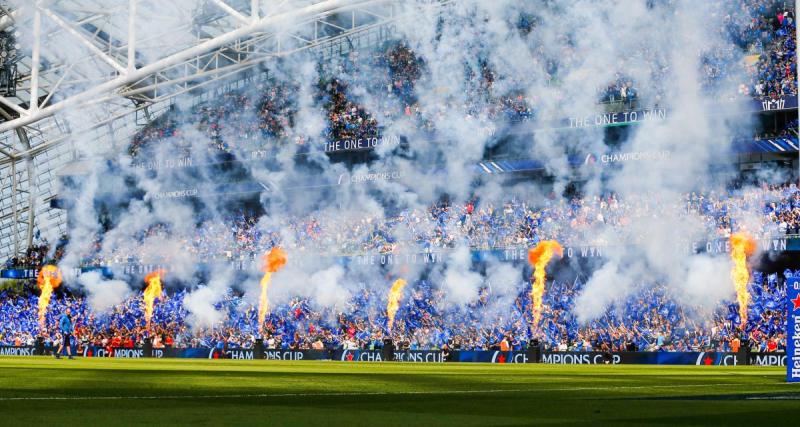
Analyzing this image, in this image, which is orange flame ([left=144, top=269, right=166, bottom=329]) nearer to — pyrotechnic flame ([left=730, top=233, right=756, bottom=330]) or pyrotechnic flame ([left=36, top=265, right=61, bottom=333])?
pyrotechnic flame ([left=36, top=265, right=61, bottom=333])

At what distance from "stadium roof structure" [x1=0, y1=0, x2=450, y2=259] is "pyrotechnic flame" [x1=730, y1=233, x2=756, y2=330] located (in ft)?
48.0

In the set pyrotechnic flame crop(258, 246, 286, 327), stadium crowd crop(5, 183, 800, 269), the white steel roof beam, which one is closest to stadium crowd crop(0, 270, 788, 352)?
pyrotechnic flame crop(258, 246, 286, 327)

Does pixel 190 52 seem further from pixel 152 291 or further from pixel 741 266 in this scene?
pixel 741 266

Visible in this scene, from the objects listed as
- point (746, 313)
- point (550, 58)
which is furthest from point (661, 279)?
point (550, 58)

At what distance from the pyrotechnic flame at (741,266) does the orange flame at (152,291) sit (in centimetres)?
2815

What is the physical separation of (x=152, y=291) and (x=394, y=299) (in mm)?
14273

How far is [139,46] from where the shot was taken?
43.2 meters

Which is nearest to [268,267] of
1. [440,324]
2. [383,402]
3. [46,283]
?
[440,324]

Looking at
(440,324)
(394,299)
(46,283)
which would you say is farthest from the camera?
(46,283)

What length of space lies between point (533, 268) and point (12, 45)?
24089 millimetres

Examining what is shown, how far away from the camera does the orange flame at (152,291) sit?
54.3 metres

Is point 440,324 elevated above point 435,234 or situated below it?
below

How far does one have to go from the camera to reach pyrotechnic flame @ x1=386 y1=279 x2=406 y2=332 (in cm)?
4606

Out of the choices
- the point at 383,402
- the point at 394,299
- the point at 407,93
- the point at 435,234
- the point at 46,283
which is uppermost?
the point at 407,93
